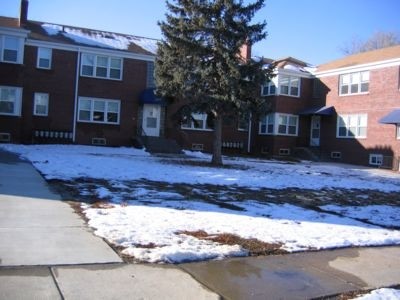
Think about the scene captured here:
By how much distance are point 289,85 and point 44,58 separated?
17.1 m

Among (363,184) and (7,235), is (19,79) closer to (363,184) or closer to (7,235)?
(363,184)

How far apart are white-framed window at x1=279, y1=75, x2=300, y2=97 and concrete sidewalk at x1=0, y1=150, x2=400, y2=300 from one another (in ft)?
95.7

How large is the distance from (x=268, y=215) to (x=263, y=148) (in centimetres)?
2764

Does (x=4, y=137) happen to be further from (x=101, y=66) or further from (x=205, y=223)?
(x=205, y=223)

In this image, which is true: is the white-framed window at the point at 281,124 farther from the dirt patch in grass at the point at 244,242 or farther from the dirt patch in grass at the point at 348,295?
the dirt patch in grass at the point at 348,295

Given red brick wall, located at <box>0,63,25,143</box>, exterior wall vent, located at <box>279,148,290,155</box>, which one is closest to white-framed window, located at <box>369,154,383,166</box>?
exterior wall vent, located at <box>279,148,290,155</box>

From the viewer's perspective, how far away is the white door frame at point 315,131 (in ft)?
121

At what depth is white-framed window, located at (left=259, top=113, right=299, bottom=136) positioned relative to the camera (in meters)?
36.6

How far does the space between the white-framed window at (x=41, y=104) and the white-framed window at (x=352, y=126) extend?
19349mm

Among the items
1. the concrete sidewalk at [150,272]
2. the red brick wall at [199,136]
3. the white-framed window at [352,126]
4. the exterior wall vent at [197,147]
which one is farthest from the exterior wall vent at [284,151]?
the concrete sidewalk at [150,272]

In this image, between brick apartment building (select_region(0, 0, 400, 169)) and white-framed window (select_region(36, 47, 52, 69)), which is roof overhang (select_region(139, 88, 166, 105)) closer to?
brick apartment building (select_region(0, 0, 400, 169))

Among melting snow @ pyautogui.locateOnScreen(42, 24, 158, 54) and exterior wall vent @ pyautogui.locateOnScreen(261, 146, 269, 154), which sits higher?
melting snow @ pyautogui.locateOnScreen(42, 24, 158, 54)

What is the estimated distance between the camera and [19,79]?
→ 29.3 meters

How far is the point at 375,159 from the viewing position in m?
31.5
